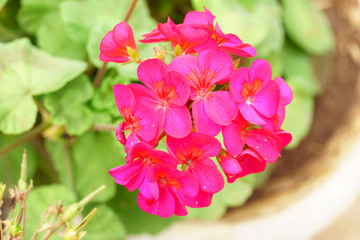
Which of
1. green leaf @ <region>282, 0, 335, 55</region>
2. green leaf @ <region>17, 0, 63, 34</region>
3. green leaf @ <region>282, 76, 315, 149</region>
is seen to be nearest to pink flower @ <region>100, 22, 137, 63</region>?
green leaf @ <region>17, 0, 63, 34</region>

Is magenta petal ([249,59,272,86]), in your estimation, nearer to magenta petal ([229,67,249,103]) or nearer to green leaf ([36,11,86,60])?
magenta petal ([229,67,249,103])

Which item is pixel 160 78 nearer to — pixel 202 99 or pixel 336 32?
pixel 202 99

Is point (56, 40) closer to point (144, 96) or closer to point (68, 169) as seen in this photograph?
point (68, 169)

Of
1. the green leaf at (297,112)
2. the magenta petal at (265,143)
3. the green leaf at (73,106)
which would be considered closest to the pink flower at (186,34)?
the magenta petal at (265,143)

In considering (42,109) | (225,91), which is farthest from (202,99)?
(42,109)

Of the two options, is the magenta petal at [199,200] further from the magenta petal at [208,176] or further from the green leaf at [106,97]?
the green leaf at [106,97]
